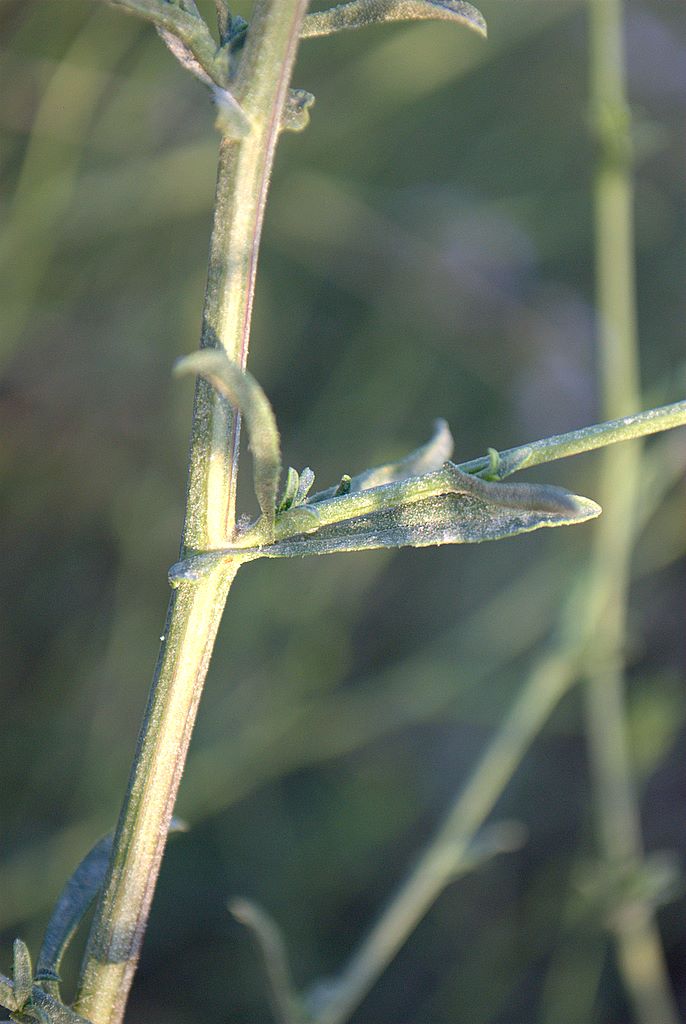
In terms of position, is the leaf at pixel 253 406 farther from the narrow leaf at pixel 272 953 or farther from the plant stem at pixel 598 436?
the narrow leaf at pixel 272 953

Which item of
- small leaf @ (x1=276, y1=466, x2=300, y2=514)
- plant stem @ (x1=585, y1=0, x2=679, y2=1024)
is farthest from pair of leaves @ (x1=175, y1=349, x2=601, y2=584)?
plant stem @ (x1=585, y1=0, x2=679, y2=1024)

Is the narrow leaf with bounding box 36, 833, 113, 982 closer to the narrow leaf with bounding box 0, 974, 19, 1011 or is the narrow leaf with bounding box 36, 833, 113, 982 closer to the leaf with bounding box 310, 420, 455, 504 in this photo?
the narrow leaf with bounding box 0, 974, 19, 1011

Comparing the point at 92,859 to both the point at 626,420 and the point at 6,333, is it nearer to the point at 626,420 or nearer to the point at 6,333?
the point at 626,420

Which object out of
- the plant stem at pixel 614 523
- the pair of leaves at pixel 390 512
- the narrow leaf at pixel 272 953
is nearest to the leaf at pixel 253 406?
the pair of leaves at pixel 390 512

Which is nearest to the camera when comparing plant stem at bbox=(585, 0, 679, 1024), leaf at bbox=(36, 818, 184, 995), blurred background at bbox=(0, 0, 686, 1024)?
leaf at bbox=(36, 818, 184, 995)

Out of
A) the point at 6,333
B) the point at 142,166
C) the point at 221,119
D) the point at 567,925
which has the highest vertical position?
the point at 142,166

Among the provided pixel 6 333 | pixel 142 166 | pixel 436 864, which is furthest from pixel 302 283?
pixel 436 864

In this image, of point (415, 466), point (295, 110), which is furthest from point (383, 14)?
point (415, 466)
